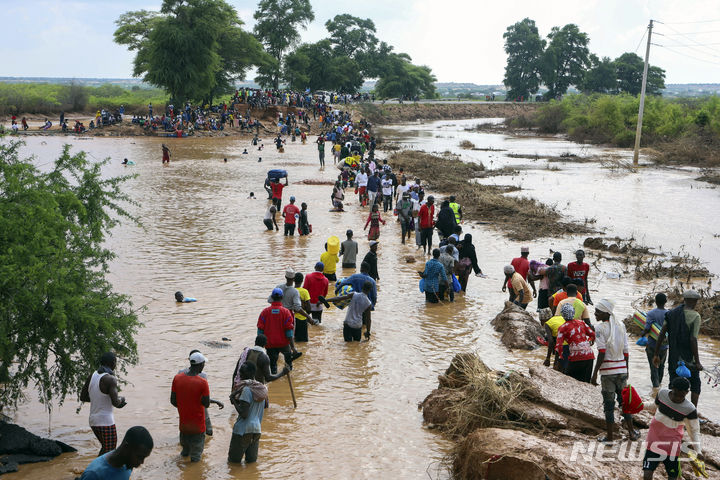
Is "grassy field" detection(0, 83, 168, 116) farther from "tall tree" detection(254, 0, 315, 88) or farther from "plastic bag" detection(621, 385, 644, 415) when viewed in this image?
"plastic bag" detection(621, 385, 644, 415)

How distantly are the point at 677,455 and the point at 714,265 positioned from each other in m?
13.5

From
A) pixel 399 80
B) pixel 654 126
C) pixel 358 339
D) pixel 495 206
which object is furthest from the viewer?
pixel 399 80

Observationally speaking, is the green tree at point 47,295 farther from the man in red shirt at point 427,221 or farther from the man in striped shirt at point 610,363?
the man in red shirt at point 427,221

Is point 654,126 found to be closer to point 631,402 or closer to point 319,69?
point 319,69

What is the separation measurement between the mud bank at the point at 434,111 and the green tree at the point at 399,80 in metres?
5.91

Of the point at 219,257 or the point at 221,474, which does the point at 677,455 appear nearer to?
the point at 221,474

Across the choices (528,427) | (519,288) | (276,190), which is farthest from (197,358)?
(276,190)

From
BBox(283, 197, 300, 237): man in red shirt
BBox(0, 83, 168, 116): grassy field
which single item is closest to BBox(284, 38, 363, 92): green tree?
BBox(0, 83, 168, 116): grassy field

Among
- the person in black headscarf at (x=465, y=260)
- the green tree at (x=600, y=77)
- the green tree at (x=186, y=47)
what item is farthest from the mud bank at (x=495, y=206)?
the green tree at (x=600, y=77)

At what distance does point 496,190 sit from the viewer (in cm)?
2909

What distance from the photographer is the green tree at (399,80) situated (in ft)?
351

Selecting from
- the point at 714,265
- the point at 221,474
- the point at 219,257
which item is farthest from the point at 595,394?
the point at 714,265

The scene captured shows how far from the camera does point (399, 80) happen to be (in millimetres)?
107688

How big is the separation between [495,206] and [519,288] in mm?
12706
